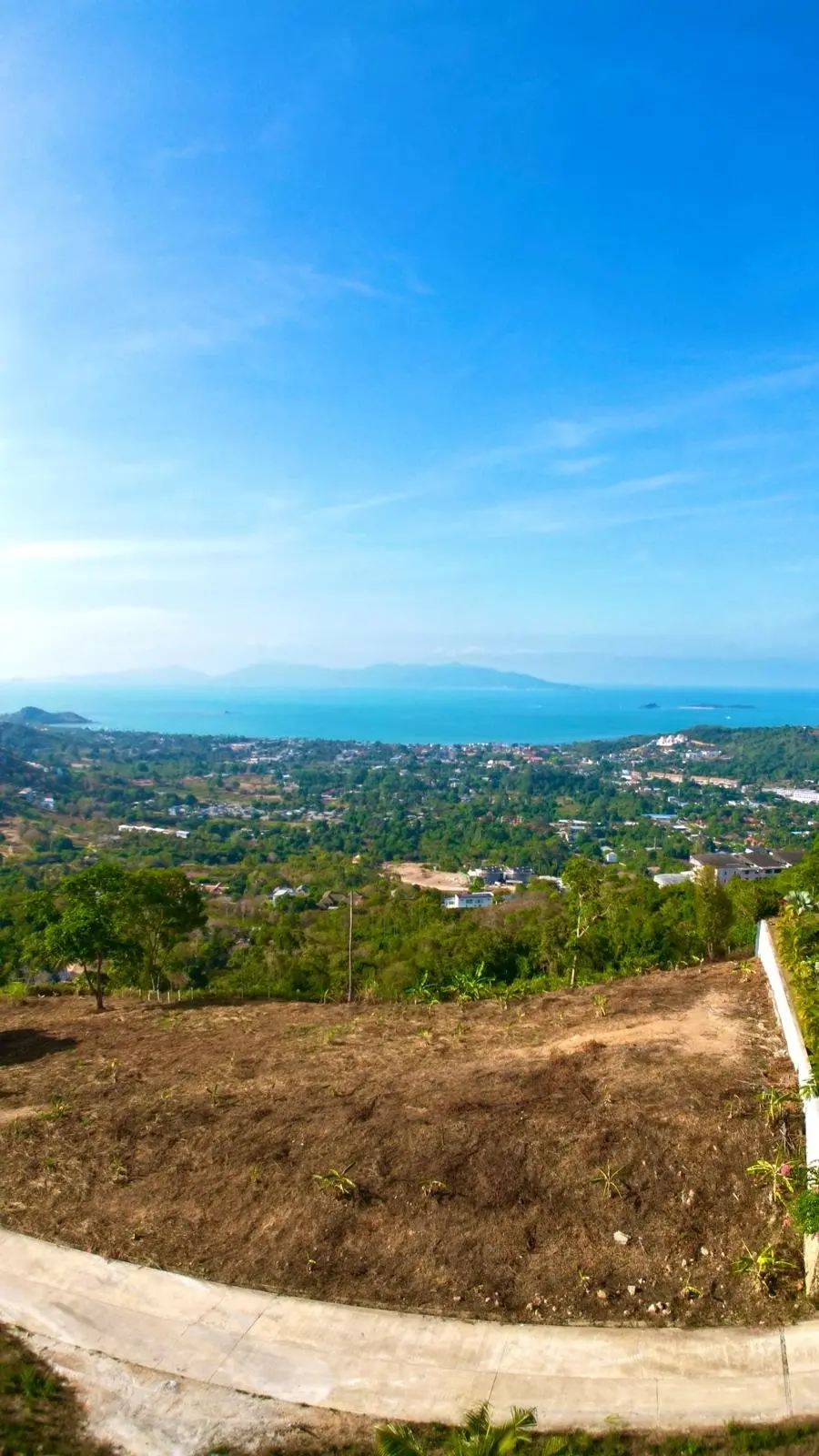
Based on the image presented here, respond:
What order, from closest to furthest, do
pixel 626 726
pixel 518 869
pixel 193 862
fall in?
1. pixel 518 869
2. pixel 193 862
3. pixel 626 726

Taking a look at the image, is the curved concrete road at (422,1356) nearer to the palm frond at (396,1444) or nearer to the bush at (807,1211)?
the palm frond at (396,1444)

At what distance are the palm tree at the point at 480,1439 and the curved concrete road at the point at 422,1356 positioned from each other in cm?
25

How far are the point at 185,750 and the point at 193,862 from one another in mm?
70923

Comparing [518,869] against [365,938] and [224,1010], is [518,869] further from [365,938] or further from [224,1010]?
[224,1010]

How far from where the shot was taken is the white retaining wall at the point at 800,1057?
20.0ft

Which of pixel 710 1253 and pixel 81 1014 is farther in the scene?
pixel 81 1014

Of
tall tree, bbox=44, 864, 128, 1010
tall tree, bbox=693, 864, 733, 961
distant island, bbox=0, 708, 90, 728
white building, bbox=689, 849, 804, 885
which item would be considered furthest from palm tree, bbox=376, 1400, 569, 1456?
distant island, bbox=0, 708, 90, 728

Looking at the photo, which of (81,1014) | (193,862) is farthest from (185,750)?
(81,1014)

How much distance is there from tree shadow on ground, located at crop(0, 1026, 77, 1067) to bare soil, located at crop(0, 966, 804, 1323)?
544 mm

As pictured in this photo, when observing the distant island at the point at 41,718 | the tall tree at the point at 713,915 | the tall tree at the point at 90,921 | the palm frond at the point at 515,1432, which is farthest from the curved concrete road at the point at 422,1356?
the distant island at the point at 41,718

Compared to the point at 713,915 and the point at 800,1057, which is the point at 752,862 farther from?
the point at 800,1057

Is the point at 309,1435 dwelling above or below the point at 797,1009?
below

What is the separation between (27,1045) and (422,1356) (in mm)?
9045

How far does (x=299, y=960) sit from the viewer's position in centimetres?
2245
